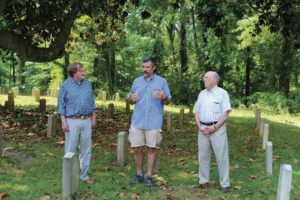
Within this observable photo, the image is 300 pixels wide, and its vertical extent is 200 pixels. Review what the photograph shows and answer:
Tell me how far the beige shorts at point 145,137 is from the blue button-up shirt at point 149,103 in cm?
8

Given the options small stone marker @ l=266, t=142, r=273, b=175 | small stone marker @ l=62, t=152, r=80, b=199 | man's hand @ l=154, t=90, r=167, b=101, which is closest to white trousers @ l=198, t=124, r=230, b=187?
man's hand @ l=154, t=90, r=167, b=101

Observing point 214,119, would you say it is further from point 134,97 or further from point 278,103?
point 278,103

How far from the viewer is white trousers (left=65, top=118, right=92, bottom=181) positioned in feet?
26.6

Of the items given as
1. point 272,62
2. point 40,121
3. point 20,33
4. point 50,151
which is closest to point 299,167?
point 50,151

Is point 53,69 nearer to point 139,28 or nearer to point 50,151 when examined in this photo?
point 139,28

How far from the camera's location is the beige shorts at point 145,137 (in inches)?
323

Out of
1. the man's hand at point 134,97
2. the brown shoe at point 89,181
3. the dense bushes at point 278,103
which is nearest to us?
the man's hand at point 134,97

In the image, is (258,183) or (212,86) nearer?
(212,86)

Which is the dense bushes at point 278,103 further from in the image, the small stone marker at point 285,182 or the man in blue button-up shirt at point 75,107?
the small stone marker at point 285,182

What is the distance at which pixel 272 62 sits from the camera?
1335 inches

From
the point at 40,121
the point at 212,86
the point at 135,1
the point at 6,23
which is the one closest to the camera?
the point at 212,86

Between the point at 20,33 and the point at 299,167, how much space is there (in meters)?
9.96

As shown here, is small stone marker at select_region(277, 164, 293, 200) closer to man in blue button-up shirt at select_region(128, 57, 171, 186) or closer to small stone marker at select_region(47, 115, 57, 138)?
man in blue button-up shirt at select_region(128, 57, 171, 186)

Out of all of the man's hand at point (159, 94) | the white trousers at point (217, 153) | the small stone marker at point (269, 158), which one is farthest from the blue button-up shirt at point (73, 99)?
the small stone marker at point (269, 158)
